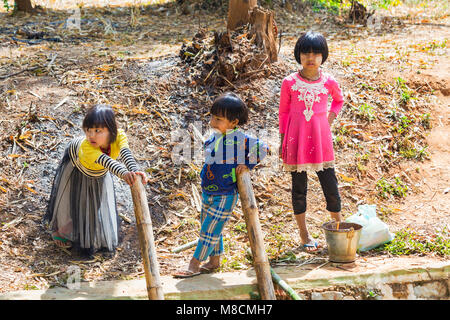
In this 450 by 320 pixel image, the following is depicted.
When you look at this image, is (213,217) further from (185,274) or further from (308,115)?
(308,115)

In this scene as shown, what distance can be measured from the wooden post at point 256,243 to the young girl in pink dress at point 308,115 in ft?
1.91

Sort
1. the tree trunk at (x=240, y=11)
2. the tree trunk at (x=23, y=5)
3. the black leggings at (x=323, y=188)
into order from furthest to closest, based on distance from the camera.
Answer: the tree trunk at (x=23, y=5) < the tree trunk at (x=240, y=11) < the black leggings at (x=323, y=188)

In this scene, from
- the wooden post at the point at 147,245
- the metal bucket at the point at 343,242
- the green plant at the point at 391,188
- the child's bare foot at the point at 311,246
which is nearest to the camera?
the wooden post at the point at 147,245

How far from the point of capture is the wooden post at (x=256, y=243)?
11.3ft

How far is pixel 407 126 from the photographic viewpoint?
5.91 metres

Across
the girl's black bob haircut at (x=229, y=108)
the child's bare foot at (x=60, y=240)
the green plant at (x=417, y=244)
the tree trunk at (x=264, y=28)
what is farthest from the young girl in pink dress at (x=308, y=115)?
the tree trunk at (x=264, y=28)

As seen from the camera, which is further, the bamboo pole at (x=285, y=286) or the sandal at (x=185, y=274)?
the sandal at (x=185, y=274)

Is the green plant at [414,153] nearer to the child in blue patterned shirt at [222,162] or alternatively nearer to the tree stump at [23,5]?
the child in blue patterned shirt at [222,162]

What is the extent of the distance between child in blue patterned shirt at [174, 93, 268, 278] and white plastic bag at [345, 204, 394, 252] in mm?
1056

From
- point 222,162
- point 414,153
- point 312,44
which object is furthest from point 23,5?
point 222,162

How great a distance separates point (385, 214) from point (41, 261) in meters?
2.86

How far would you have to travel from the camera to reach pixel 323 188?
4.13 meters

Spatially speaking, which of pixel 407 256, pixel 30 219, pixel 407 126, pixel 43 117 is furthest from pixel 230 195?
pixel 407 126
